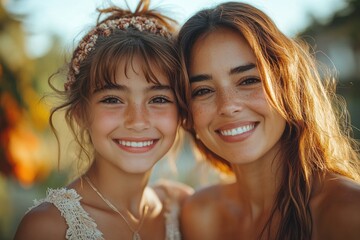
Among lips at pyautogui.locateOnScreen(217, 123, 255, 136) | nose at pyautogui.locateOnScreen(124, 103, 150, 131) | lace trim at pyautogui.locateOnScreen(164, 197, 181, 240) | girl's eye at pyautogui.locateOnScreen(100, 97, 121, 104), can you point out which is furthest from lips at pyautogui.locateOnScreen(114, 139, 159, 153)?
lace trim at pyautogui.locateOnScreen(164, 197, 181, 240)

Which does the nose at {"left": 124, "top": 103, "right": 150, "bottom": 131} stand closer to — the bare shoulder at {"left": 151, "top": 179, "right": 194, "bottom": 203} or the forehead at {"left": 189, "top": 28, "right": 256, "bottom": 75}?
the forehead at {"left": 189, "top": 28, "right": 256, "bottom": 75}

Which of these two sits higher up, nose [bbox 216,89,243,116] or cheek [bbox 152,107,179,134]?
nose [bbox 216,89,243,116]

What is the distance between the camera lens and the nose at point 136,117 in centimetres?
330

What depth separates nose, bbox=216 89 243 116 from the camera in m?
3.18

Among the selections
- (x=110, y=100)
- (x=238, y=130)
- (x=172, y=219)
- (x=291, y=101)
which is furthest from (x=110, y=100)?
(x=291, y=101)

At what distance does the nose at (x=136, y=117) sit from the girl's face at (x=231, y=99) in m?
0.38

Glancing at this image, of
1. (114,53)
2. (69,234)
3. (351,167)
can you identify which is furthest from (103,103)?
(351,167)

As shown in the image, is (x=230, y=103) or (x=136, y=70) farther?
(x=136, y=70)

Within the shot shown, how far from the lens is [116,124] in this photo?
3.34m

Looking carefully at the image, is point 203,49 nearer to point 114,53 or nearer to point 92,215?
point 114,53

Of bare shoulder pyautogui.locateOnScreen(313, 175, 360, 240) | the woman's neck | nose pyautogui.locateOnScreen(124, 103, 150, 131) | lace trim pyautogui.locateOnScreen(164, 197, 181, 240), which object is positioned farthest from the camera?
lace trim pyautogui.locateOnScreen(164, 197, 181, 240)

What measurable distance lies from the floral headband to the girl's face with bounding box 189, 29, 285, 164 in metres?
0.47

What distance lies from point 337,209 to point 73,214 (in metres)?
1.81

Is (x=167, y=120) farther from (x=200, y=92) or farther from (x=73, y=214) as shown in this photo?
(x=73, y=214)
